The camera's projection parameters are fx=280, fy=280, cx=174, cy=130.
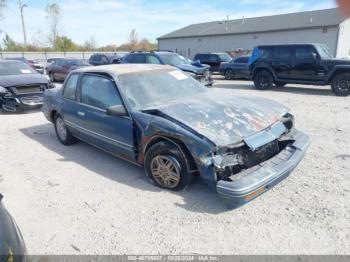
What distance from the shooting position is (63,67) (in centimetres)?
1566

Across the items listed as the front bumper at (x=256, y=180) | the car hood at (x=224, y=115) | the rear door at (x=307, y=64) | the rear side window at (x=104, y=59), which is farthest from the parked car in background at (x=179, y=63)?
the front bumper at (x=256, y=180)

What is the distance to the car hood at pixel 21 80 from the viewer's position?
8.41 m

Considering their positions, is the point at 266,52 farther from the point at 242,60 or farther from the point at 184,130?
the point at 184,130

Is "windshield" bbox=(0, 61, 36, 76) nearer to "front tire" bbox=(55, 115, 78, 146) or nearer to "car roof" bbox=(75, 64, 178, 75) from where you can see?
"front tire" bbox=(55, 115, 78, 146)

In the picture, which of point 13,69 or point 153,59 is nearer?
point 13,69

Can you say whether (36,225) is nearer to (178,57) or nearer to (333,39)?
(178,57)

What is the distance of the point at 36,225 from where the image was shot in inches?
122

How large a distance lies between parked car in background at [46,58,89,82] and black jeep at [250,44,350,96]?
9.43 meters

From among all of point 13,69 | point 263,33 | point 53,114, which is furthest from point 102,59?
point 263,33

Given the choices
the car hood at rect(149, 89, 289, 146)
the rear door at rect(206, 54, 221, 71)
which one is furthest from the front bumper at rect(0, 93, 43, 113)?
the rear door at rect(206, 54, 221, 71)

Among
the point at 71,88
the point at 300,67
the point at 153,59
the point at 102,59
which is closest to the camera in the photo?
the point at 71,88

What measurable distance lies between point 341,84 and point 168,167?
Answer: 31.1 feet

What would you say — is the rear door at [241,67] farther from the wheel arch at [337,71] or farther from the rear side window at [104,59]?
the rear side window at [104,59]

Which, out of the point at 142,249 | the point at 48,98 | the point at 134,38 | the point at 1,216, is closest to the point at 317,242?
the point at 142,249
